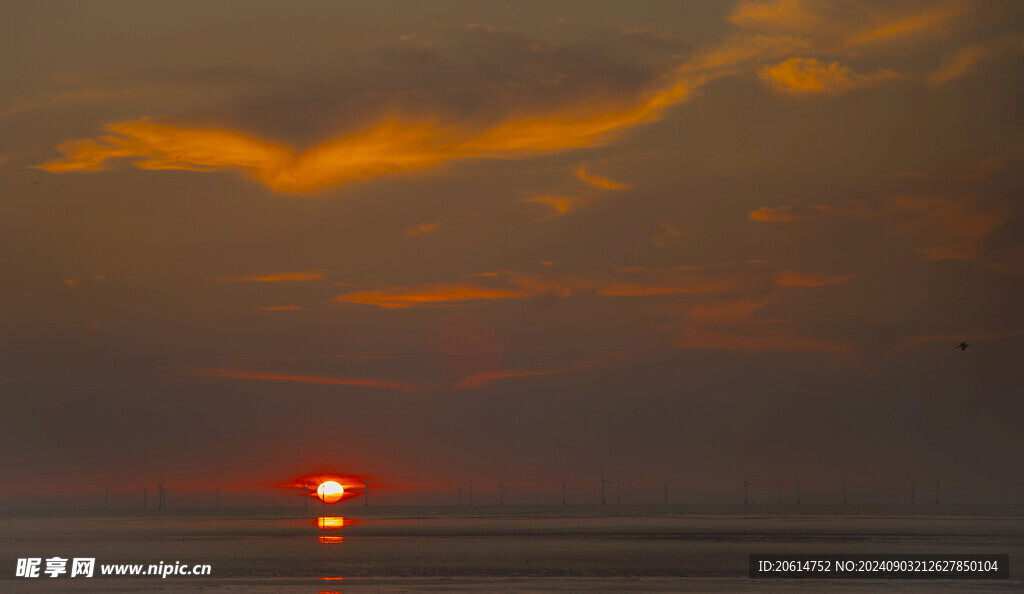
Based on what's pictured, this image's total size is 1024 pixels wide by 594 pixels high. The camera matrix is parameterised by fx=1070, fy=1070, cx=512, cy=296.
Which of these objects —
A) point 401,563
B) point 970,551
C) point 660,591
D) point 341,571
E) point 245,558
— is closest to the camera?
point 660,591

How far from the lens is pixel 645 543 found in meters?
133

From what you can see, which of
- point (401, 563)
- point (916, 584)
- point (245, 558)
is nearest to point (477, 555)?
point (401, 563)

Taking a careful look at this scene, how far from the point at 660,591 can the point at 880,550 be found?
218ft

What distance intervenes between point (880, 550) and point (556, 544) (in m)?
38.1

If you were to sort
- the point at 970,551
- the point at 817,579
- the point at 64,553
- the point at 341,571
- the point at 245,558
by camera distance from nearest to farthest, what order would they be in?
the point at 817,579
the point at 341,571
the point at 245,558
the point at 970,551
the point at 64,553

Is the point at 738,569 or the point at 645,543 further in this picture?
the point at 645,543

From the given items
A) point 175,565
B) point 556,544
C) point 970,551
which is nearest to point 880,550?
point 970,551

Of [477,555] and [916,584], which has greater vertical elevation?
[477,555]

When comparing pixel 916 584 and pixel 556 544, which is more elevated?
pixel 556 544

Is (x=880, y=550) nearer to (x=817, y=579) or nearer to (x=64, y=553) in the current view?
(x=817, y=579)

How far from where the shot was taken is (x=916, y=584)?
6606 centimetres

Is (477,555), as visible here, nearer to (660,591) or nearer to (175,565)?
(175,565)

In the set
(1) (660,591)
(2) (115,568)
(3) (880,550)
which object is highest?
(3) (880,550)

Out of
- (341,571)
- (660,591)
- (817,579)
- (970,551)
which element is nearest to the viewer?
(660,591)
